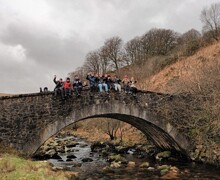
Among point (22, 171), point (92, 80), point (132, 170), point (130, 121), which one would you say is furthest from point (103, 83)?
point (22, 171)

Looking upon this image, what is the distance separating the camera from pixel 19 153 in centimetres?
2045

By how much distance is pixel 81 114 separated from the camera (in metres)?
23.4

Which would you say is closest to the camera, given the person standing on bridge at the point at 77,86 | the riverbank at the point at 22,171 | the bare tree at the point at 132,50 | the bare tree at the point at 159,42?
the riverbank at the point at 22,171

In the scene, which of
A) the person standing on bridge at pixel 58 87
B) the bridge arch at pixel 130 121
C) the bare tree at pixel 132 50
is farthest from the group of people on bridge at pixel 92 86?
the bare tree at pixel 132 50

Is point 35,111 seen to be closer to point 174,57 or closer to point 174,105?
point 174,105

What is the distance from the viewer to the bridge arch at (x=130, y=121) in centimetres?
2178

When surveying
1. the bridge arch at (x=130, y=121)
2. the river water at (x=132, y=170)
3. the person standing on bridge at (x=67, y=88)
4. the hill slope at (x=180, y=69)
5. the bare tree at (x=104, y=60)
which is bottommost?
the river water at (x=132, y=170)

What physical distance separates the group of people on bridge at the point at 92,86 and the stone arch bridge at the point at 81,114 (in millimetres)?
389

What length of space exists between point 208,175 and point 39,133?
1060 cm

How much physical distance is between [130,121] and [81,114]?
6.75m

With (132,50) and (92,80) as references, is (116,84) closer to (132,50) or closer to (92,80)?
(92,80)

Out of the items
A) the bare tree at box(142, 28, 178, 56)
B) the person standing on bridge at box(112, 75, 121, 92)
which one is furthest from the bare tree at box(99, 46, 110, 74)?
the person standing on bridge at box(112, 75, 121, 92)

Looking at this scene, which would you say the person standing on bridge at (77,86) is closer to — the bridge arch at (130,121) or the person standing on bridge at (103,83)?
the bridge arch at (130,121)

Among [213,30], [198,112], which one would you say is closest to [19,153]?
[198,112]
